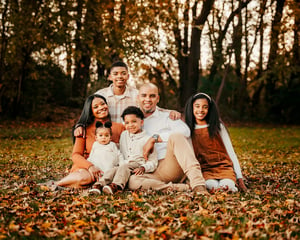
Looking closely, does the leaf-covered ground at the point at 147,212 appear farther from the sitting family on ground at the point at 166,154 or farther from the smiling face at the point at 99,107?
the smiling face at the point at 99,107

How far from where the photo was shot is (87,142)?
19.6 ft

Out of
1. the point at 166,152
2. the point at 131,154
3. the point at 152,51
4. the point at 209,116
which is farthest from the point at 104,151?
the point at 152,51

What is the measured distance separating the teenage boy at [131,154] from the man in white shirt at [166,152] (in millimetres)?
105

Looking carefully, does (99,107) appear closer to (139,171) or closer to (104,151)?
(104,151)

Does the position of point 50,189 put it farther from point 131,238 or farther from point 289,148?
point 289,148

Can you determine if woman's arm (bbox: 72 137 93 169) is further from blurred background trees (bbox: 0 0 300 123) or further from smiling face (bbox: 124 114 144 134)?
blurred background trees (bbox: 0 0 300 123)

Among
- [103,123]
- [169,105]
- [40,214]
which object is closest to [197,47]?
[169,105]

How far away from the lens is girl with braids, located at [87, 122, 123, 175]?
18.4 feet

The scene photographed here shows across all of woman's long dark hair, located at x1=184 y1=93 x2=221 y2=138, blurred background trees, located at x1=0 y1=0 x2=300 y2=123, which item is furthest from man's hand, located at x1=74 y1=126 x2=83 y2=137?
blurred background trees, located at x1=0 y1=0 x2=300 y2=123

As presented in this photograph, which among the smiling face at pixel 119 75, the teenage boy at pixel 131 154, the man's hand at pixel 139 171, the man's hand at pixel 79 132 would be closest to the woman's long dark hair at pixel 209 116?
the teenage boy at pixel 131 154

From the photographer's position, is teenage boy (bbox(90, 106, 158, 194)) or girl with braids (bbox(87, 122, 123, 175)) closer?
teenage boy (bbox(90, 106, 158, 194))

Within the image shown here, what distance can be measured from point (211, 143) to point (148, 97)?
1.06m

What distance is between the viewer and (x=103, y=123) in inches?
234

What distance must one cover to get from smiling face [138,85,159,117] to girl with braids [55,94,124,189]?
0.51 meters
